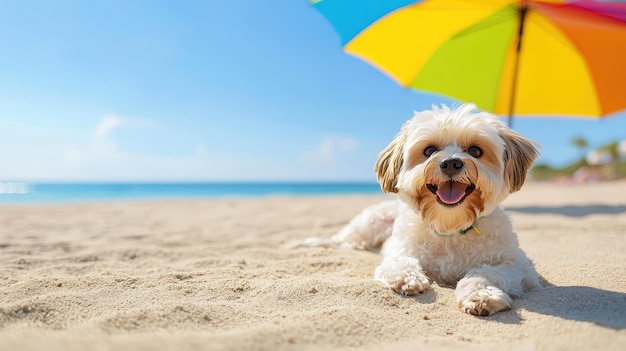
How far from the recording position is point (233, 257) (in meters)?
3.85

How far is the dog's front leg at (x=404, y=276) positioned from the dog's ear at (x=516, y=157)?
0.87 meters

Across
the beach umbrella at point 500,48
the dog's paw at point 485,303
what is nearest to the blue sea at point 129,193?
the beach umbrella at point 500,48

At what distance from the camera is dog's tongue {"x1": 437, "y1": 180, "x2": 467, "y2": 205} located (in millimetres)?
2635

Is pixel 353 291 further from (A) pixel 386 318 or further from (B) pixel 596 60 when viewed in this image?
(B) pixel 596 60

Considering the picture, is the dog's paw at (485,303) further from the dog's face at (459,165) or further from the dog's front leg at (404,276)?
the dog's face at (459,165)

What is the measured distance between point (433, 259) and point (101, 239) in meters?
4.20

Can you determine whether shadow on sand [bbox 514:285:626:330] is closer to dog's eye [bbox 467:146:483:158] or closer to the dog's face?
the dog's face

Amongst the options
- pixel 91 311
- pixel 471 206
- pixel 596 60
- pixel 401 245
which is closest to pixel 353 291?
pixel 401 245

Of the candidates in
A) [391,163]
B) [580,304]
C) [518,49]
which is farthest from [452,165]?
[518,49]

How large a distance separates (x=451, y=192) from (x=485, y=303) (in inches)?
29.0

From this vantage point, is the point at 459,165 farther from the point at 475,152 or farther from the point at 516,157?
the point at 516,157

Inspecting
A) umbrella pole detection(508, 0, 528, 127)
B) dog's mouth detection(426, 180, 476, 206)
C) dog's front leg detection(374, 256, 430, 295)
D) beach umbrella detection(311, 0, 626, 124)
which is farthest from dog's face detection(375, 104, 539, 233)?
umbrella pole detection(508, 0, 528, 127)

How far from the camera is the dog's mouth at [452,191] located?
2.63 m

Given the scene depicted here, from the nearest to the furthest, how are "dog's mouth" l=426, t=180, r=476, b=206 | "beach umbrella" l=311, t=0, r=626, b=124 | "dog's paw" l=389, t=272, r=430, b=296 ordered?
"dog's paw" l=389, t=272, r=430, b=296, "dog's mouth" l=426, t=180, r=476, b=206, "beach umbrella" l=311, t=0, r=626, b=124
